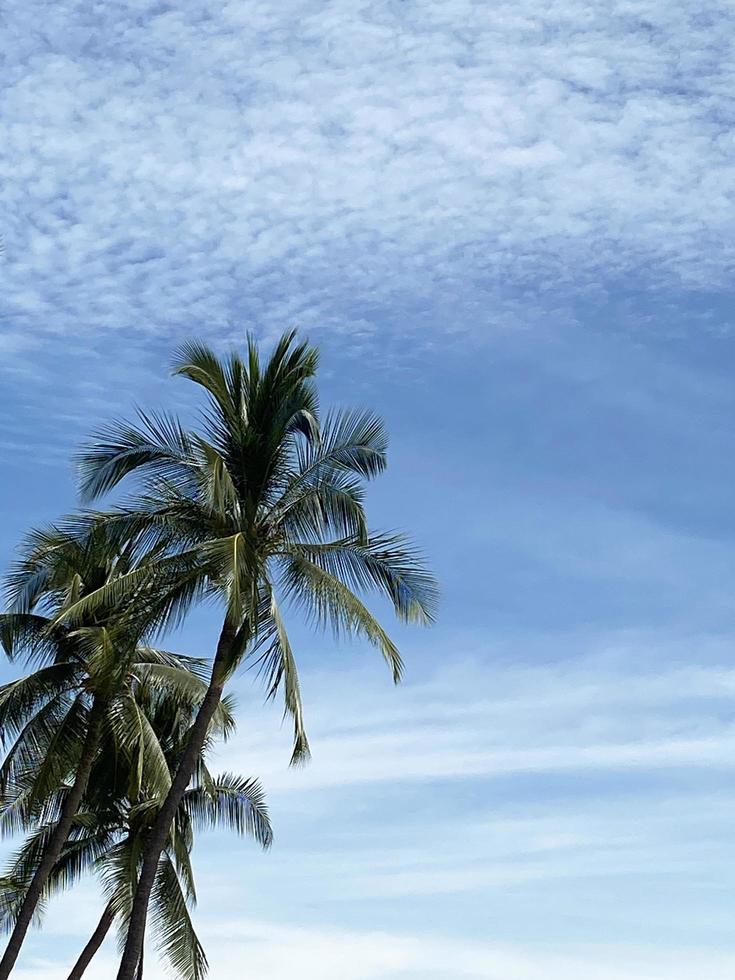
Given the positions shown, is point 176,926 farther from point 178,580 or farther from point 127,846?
point 178,580

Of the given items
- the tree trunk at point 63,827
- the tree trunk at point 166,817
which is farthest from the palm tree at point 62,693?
the tree trunk at point 166,817

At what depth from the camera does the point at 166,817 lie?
16.9 meters

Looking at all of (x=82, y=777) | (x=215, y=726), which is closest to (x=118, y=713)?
(x=82, y=777)

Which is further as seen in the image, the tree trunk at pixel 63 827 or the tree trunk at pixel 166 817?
the tree trunk at pixel 63 827

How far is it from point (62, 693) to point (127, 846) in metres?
4.57

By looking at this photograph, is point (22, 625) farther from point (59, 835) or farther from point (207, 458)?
point (207, 458)

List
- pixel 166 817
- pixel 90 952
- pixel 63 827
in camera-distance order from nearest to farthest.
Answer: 1. pixel 166 817
2. pixel 63 827
3. pixel 90 952

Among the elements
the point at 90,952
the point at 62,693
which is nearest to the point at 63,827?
the point at 62,693

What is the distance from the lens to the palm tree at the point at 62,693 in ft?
67.7

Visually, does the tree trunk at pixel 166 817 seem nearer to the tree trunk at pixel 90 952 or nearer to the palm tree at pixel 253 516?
the palm tree at pixel 253 516

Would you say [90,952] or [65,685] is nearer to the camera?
[65,685]

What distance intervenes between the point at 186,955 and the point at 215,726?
4.27 metres

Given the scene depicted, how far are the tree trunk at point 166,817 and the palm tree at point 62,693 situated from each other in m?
2.97

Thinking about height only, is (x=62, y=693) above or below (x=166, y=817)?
above
